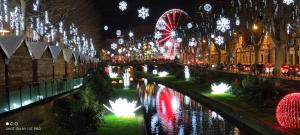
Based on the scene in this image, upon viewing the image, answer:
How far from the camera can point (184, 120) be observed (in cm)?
2598

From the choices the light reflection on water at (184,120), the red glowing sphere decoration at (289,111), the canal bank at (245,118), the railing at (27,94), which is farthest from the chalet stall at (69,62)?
the red glowing sphere decoration at (289,111)

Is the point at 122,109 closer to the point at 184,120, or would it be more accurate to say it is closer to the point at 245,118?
the point at 184,120

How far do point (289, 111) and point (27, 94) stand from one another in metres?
10.2

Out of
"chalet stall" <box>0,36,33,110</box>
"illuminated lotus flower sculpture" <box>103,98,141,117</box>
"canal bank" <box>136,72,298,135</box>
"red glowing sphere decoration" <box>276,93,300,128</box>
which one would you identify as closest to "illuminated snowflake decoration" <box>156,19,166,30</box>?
"canal bank" <box>136,72,298,135</box>

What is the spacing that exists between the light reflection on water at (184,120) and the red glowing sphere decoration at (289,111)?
7.96 feet

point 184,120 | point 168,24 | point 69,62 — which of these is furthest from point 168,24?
point 184,120

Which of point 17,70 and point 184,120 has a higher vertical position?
point 17,70

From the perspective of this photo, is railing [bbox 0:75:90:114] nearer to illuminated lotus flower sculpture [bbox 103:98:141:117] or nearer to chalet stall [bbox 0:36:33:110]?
chalet stall [bbox 0:36:33:110]

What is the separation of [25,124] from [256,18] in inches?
1952

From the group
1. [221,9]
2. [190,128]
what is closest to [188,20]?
[221,9]

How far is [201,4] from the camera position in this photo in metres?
91.5

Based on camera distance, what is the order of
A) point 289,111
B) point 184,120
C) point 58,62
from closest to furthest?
point 289,111 < point 184,120 < point 58,62

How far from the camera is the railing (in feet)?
52.5

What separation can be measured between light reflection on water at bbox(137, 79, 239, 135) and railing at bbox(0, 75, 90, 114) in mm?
5086
